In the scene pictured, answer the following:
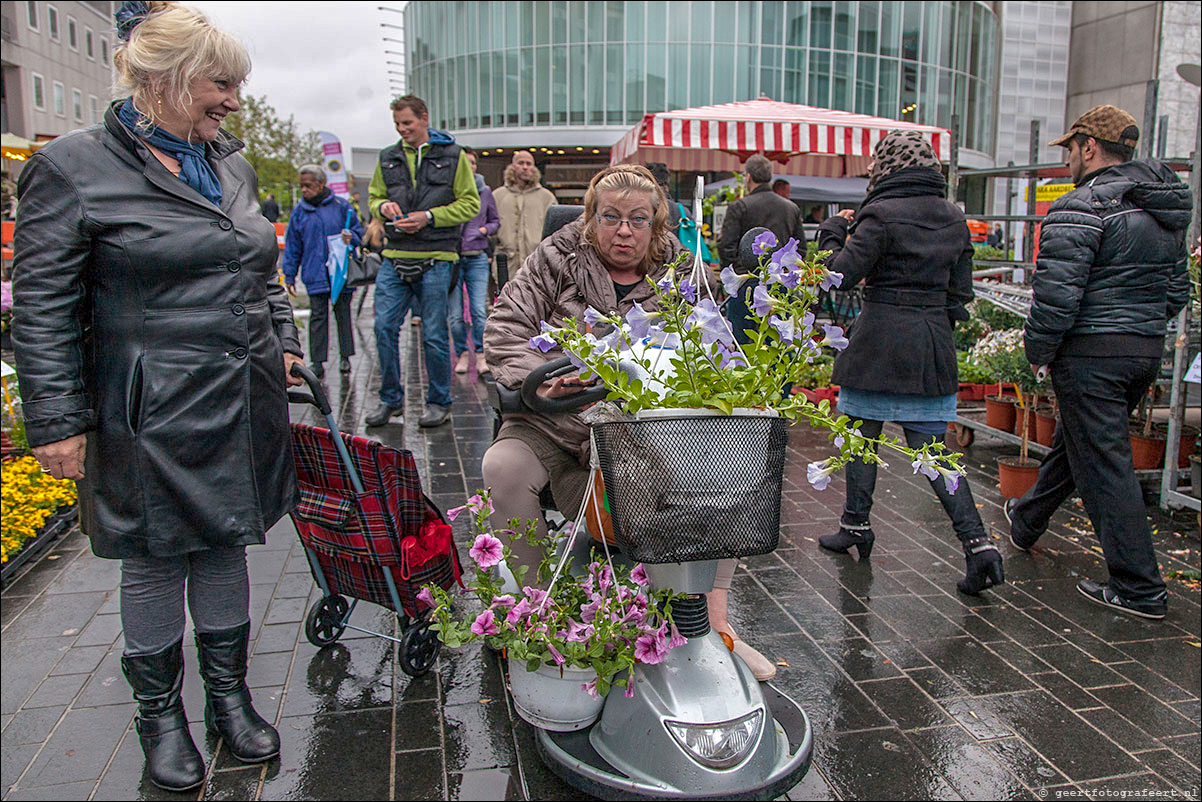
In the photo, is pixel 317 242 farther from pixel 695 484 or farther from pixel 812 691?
pixel 695 484

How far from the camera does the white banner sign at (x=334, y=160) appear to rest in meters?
9.69

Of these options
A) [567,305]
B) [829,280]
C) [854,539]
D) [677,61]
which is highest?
[677,61]

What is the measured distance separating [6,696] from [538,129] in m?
42.5

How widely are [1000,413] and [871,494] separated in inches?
113

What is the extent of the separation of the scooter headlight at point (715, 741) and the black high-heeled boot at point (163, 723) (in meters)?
1.40

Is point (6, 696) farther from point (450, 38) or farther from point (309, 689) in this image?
point (450, 38)

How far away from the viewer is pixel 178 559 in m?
2.74

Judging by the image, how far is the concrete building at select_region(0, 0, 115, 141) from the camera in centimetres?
4669

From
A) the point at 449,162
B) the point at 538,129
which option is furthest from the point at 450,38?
the point at 449,162

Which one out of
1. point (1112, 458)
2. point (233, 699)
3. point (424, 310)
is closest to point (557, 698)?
point (233, 699)

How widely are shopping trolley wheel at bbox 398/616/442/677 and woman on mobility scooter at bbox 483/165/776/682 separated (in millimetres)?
530

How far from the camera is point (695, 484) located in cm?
209

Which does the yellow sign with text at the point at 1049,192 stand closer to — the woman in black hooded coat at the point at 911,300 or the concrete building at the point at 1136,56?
the woman in black hooded coat at the point at 911,300

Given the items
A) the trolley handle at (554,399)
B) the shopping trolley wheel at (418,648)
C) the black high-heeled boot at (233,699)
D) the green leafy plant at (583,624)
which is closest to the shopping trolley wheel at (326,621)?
the shopping trolley wheel at (418,648)
